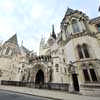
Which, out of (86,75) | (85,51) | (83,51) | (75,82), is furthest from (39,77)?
(85,51)

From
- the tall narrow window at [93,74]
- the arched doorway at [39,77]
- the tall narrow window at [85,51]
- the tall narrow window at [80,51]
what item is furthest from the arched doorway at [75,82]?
the arched doorway at [39,77]

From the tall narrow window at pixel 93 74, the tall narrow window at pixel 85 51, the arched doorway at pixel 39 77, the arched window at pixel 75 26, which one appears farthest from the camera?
the arched doorway at pixel 39 77

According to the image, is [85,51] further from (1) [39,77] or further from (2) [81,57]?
(1) [39,77]

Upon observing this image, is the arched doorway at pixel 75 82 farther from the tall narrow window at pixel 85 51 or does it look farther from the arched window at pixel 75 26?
A: the arched window at pixel 75 26

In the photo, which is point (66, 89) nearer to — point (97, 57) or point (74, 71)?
point (74, 71)

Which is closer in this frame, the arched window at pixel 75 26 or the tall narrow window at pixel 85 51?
the tall narrow window at pixel 85 51

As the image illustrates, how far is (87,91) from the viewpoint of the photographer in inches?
330

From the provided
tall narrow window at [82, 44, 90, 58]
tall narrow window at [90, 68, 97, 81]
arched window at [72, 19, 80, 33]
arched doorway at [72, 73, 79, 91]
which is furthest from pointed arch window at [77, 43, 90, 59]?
arched window at [72, 19, 80, 33]

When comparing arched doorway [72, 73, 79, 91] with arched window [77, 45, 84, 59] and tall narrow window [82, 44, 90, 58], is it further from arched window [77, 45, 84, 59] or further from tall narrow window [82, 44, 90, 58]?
tall narrow window [82, 44, 90, 58]

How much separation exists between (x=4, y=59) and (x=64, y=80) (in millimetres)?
25049

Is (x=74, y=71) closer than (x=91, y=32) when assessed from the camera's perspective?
Yes

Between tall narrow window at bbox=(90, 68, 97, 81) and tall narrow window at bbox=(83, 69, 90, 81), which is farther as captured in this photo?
tall narrow window at bbox=(83, 69, 90, 81)

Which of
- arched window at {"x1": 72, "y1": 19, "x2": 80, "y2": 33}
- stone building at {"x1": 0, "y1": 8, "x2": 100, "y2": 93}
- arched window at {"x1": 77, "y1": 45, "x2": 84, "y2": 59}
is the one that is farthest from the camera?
arched window at {"x1": 72, "y1": 19, "x2": 80, "y2": 33}

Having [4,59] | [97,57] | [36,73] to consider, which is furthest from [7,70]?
[97,57]
